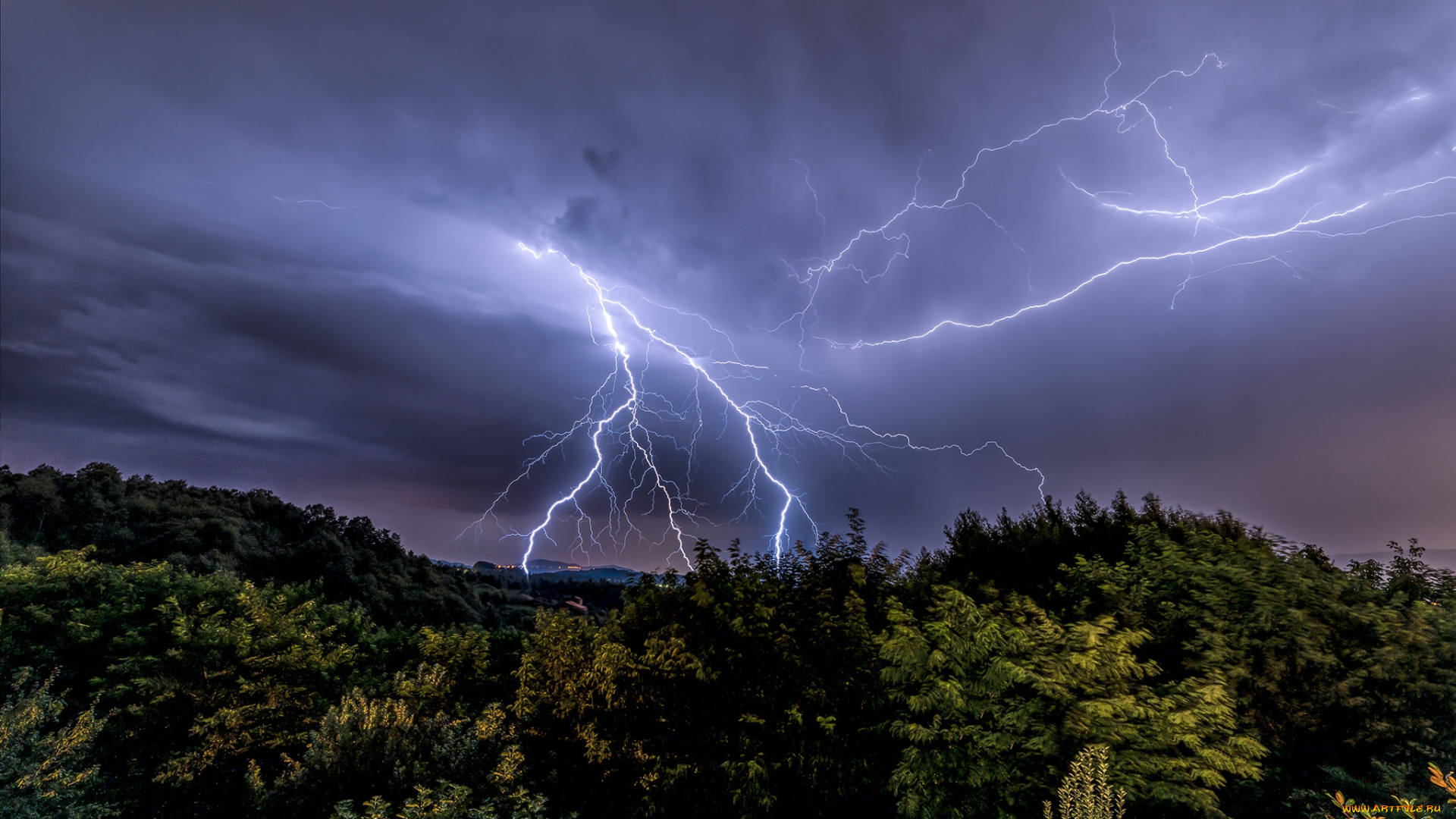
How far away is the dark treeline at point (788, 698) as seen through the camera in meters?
5.52

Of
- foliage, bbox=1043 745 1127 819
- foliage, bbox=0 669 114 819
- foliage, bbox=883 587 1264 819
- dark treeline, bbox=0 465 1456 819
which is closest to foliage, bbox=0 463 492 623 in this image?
dark treeline, bbox=0 465 1456 819

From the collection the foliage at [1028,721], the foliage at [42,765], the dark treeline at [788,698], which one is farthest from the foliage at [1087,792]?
the foliage at [42,765]

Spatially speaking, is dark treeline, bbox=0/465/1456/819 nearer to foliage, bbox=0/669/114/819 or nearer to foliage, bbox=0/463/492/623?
foliage, bbox=0/669/114/819

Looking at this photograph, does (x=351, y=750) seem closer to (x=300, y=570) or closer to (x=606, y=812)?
(x=606, y=812)

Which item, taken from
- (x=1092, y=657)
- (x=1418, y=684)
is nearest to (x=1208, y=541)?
(x=1418, y=684)

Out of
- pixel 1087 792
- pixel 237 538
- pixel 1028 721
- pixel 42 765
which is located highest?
pixel 1028 721

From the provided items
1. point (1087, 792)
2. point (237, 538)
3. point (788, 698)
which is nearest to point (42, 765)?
point (788, 698)

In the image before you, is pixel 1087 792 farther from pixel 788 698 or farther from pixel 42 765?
pixel 42 765

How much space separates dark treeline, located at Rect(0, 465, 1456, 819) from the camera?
18.1ft

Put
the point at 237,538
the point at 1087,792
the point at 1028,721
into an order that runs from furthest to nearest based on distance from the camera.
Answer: the point at 237,538 < the point at 1028,721 < the point at 1087,792

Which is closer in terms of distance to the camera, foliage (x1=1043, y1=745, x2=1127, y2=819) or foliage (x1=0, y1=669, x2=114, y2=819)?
foliage (x1=1043, y1=745, x2=1127, y2=819)

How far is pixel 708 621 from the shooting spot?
269 inches

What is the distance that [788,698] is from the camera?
6.07m

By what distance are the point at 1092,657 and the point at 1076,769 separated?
1275 millimetres
